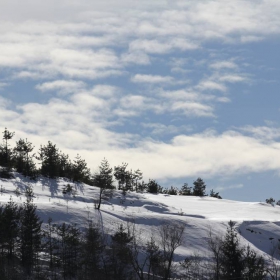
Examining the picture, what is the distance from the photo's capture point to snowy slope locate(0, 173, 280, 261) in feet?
256

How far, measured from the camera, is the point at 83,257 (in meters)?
65.5

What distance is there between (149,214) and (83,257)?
2244cm

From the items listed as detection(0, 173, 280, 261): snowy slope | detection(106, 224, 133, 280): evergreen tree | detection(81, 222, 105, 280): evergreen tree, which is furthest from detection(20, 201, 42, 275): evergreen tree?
detection(0, 173, 280, 261): snowy slope

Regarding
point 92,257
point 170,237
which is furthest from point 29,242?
point 170,237

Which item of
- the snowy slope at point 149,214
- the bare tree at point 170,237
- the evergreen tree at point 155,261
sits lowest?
the evergreen tree at point 155,261

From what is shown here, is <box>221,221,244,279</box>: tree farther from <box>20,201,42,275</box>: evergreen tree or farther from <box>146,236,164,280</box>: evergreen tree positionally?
<box>20,201,42,275</box>: evergreen tree

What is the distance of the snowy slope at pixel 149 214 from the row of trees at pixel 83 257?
16.2 ft

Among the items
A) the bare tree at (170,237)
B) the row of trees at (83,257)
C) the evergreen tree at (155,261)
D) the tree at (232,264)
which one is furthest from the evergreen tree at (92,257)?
the tree at (232,264)

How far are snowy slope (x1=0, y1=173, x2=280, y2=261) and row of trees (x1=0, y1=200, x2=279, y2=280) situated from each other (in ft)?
16.2

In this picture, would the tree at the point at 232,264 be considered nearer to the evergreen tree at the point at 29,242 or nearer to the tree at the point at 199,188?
the evergreen tree at the point at 29,242

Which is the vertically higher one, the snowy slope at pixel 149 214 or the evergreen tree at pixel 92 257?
the snowy slope at pixel 149 214

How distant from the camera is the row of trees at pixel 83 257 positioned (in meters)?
62.6

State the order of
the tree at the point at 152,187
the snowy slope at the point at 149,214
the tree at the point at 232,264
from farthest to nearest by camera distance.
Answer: the tree at the point at 152,187 → the snowy slope at the point at 149,214 → the tree at the point at 232,264

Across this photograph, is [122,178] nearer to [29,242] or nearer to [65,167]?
[65,167]
